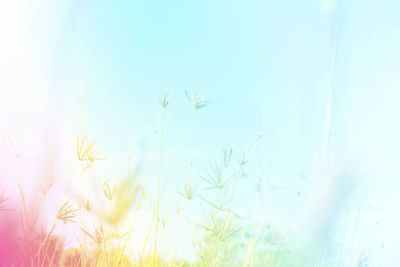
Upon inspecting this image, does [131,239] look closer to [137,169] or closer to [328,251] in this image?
[137,169]

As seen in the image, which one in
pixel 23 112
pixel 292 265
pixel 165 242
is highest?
pixel 23 112

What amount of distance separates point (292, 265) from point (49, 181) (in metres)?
1.12

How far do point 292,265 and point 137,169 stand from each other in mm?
858

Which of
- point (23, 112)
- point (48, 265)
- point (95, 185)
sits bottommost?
point (48, 265)

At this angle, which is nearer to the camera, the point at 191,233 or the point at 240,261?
the point at 191,233

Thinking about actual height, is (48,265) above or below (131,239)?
below

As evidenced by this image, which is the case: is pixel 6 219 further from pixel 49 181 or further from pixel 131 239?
pixel 131 239

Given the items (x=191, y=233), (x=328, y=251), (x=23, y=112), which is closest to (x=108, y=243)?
(x=191, y=233)

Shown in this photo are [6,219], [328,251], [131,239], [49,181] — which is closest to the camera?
[49,181]

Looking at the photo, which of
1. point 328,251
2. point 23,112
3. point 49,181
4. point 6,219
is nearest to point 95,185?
point 49,181

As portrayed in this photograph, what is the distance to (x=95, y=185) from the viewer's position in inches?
56.3

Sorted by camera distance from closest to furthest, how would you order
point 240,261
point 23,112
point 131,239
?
1. point 131,239
2. point 240,261
3. point 23,112

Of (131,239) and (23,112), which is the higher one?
(23,112)

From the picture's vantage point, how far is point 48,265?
5.14 feet
